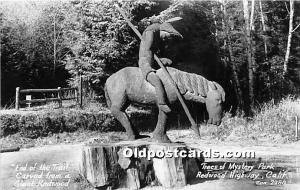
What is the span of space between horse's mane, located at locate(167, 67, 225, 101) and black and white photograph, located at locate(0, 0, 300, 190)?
0.06 ft

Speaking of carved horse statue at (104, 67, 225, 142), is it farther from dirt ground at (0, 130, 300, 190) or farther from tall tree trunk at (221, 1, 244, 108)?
tall tree trunk at (221, 1, 244, 108)

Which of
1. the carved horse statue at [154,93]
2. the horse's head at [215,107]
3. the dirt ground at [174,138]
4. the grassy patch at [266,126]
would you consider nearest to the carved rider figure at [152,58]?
the carved horse statue at [154,93]

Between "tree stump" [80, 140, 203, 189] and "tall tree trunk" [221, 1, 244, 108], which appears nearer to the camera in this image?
"tree stump" [80, 140, 203, 189]

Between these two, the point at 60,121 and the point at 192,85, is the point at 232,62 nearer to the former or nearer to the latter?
the point at 60,121

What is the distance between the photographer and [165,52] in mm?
17094

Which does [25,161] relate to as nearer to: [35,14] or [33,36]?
[33,36]

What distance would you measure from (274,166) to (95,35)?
10.3 meters

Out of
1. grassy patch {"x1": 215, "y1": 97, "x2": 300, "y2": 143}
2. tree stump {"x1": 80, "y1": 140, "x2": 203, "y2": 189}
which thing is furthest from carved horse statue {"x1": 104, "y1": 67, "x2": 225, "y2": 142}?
grassy patch {"x1": 215, "y1": 97, "x2": 300, "y2": 143}

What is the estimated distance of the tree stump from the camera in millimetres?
6664

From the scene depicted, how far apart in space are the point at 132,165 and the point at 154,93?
1.34 metres

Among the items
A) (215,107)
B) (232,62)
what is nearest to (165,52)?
(232,62)

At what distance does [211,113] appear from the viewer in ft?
22.8

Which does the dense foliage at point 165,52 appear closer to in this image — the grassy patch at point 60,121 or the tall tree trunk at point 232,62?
the tall tree trunk at point 232,62

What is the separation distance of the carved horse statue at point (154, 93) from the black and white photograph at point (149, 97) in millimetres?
19
